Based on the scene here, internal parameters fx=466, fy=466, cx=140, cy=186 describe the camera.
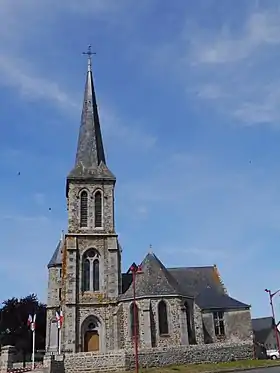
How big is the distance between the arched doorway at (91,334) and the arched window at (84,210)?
8.10 metres

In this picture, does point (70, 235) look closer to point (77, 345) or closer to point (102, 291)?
point (102, 291)

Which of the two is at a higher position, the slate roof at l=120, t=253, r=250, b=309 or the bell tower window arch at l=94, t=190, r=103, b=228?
the bell tower window arch at l=94, t=190, r=103, b=228

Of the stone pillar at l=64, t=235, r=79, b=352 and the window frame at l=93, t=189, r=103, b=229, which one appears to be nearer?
the stone pillar at l=64, t=235, r=79, b=352

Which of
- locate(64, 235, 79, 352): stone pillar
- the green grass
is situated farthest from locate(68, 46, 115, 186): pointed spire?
the green grass

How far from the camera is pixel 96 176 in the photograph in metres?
42.9

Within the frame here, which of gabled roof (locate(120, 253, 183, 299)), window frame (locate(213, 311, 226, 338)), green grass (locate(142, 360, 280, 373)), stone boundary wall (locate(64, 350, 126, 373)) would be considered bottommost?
green grass (locate(142, 360, 280, 373))

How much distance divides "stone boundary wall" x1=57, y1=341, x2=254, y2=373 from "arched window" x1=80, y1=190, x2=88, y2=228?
13.6 meters

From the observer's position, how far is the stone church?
35969 mm

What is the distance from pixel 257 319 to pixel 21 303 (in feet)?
128

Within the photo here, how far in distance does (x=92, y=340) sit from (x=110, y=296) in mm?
3692

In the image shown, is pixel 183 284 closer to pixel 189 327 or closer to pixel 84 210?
pixel 189 327

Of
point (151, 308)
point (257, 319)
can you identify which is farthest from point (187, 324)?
point (257, 319)

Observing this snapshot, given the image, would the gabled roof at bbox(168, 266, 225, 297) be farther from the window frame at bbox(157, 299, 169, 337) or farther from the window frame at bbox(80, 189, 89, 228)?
the window frame at bbox(80, 189, 89, 228)

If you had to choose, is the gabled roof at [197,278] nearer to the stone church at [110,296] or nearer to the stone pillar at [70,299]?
the stone church at [110,296]
